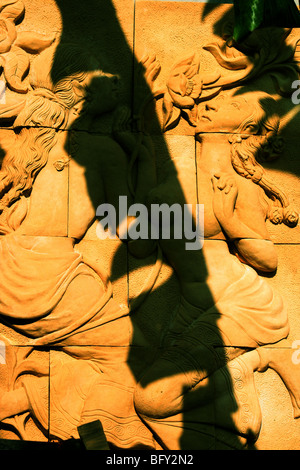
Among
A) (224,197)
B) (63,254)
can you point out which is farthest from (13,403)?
(224,197)

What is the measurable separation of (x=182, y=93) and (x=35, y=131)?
1360 millimetres

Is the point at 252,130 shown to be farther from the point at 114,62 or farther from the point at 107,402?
the point at 107,402

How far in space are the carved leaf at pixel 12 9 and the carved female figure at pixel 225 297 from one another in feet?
6.19

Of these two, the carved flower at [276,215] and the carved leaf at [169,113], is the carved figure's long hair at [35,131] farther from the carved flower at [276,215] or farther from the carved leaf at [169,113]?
the carved flower at [276,215]

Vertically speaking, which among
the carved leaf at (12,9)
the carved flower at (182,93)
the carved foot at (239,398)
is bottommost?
the carved foot at (239,398)

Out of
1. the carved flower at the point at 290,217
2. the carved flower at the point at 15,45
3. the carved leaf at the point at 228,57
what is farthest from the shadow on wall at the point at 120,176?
the carved flower at the point at 290,217

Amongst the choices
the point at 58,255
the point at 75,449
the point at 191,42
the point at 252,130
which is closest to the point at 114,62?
the point at 191,42

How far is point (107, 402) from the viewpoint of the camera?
6867 millimetres

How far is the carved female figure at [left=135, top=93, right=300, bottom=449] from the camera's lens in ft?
22.7

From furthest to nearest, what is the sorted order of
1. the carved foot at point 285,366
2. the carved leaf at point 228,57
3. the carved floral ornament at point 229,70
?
the carved leaf at point 228,57 → the carved floral ornament at point 229,70 → the carved foot at point 285,366

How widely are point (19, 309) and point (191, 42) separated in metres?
2.94

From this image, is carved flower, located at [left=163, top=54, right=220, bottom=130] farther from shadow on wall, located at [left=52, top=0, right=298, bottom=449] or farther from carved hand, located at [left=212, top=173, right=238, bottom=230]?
carved hand, located at [left=212, top=173, right=238, bottom=230]

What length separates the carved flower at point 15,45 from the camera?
7512 millimetres

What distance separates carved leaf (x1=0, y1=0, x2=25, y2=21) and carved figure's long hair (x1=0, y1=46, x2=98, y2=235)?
56 cm
